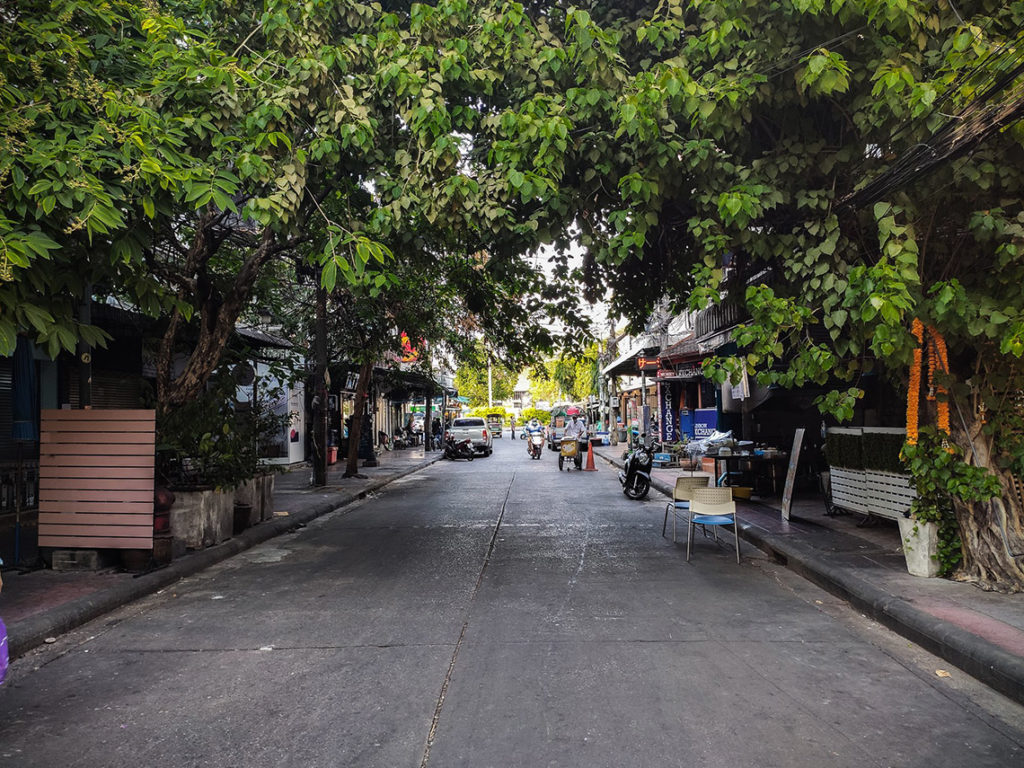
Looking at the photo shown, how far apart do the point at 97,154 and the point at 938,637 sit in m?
7.22

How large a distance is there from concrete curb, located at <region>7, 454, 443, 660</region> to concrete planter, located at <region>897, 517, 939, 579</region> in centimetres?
788

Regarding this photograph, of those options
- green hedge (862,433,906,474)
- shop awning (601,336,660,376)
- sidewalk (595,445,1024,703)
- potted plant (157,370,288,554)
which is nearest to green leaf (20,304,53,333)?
potted plant (157,370,288,554)

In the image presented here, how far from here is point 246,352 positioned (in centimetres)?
1175

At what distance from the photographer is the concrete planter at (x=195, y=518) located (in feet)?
28.9

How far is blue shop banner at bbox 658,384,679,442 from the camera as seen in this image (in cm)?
2942

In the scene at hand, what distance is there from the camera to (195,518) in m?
8.92

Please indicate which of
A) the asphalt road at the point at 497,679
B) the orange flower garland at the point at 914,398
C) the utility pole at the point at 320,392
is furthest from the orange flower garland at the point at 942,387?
the utility pole at the point at 320,392

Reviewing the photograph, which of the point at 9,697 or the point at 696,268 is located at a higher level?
the point at 696,268

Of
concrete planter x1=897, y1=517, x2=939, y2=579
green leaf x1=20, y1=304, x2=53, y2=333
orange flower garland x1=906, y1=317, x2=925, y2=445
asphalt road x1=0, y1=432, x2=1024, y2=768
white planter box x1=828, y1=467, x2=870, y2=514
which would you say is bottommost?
asphalt road x1=0, y1=432, x2=1024, y2=768

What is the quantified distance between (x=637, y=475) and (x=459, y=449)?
53.8 ft

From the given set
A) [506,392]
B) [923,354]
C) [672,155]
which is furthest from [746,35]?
[506,392]

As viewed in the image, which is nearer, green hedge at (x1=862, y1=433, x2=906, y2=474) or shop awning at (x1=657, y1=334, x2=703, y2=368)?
green hedge at (x1=862, y1=433, x2=906, y2=474)

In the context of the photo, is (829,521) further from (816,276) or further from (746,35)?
(746,35)

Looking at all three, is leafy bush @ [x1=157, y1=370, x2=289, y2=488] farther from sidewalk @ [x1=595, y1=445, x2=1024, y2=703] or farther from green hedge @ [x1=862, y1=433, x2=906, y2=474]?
green hedge @ [x1=862, y1=433, x2=906, y2=474]
